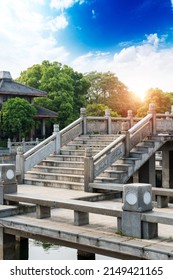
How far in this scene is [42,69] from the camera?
52562mm

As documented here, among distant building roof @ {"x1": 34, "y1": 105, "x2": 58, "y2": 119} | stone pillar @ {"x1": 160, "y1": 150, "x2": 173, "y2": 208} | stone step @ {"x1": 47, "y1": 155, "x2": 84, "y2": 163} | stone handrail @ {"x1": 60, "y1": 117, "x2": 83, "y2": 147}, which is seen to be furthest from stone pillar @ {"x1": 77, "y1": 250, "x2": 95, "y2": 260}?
distant building roof @ {"x1": 34, "y1": 105, "x2": 58, "y2": 119}

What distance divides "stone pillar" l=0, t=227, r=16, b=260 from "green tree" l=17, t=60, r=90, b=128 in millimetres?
36653

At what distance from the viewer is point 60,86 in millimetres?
49438

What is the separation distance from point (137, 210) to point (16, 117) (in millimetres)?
33504

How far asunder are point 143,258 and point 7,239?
4.41m

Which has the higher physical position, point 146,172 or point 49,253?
point 146,172

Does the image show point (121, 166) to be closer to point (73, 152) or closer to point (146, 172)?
point (73, 152)

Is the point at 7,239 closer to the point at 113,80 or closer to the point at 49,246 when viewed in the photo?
the point at 49,246

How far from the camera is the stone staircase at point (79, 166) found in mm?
16797

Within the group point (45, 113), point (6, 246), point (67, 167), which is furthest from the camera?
point (45, 113)

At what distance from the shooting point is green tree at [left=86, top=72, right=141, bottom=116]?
69062mm

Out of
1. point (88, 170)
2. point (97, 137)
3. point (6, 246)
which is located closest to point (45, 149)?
point (97, 137)

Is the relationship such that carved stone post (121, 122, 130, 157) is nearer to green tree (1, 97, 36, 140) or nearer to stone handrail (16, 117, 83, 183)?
stone handrail (16, 117, 83, 183)
